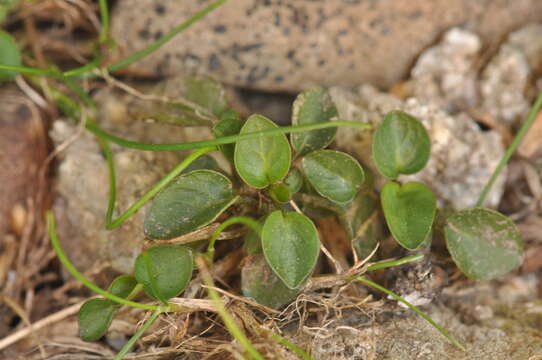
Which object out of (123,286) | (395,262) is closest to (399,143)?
(395,262)

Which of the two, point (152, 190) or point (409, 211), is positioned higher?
point (152, 190)

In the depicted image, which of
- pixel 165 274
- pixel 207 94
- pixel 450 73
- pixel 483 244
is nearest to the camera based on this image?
pixel 165 274

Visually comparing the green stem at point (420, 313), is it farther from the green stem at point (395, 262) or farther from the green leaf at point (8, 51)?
the green leaf at point (8, 51)

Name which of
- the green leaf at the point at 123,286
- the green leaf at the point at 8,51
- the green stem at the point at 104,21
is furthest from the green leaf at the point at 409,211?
the green leaf at the point at 8,51

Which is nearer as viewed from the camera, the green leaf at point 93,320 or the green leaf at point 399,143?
the green leaf at point 93,320

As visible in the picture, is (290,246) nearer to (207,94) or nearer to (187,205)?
(187,205)

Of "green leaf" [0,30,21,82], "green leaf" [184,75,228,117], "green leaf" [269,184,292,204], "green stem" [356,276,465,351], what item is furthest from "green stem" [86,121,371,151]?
"green leaf" [0,30,21,82]
